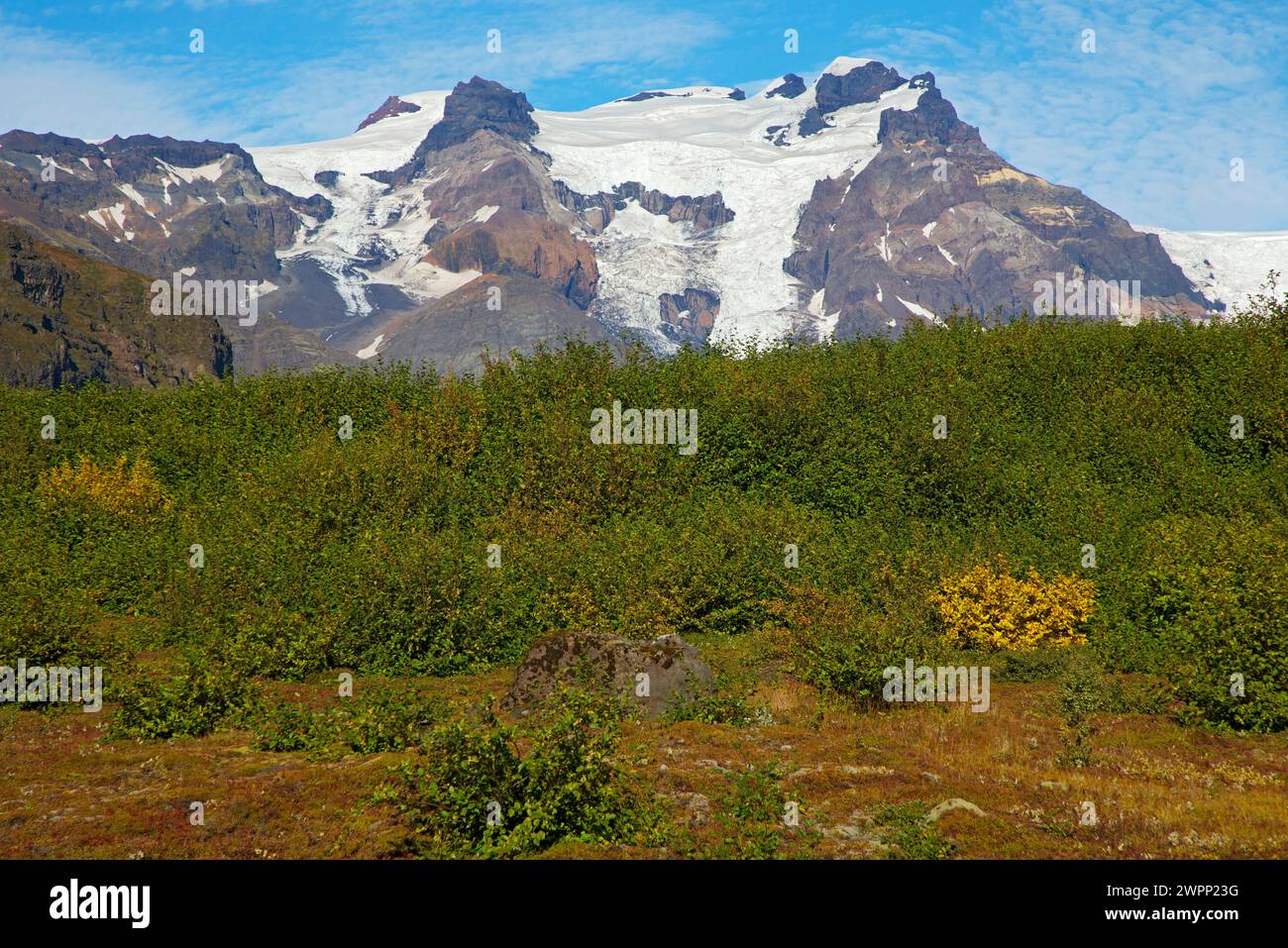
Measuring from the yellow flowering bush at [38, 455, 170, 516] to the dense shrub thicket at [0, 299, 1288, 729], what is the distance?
0.20 m

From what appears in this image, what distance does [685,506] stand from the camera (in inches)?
1396

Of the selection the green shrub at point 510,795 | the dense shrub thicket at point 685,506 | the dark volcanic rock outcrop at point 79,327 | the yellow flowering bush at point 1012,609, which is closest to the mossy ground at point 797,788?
the green shrub at point 510,795

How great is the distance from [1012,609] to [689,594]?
938 cm

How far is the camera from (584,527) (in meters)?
35.3

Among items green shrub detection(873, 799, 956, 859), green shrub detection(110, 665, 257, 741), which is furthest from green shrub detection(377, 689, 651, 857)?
green shrub detection(110, 665, 257, 741)

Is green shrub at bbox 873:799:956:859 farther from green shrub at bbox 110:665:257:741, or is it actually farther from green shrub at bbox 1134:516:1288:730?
green shrub at bbox 110:665:257:741

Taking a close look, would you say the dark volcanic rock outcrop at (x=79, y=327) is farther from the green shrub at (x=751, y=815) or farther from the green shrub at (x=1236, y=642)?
the green shrub at (x=751, y=815)

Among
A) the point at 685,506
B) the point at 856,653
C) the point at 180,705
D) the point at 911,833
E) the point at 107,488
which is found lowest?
the point at 911,833

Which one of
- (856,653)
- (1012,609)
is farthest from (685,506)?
(856,653)

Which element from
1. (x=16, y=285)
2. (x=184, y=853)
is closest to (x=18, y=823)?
(x=184, y=853)

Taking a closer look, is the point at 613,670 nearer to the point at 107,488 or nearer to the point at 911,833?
the point at 911,833

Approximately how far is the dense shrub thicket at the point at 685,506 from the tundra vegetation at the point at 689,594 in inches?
6.0
